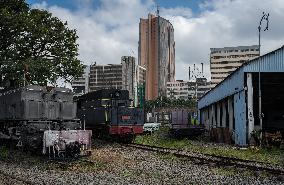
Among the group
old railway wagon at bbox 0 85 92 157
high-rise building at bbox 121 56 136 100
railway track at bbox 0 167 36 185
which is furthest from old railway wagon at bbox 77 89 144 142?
high-rise building at bbox 121 56 136 100

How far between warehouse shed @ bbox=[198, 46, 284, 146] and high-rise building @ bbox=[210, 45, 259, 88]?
136776mm

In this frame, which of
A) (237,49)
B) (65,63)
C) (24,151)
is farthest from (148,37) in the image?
(24,151)

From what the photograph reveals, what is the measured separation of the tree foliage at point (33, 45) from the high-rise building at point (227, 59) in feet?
468

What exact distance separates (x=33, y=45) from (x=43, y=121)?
14119 mm

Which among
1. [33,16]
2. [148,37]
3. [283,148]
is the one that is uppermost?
[148,37]

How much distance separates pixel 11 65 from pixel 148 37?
176 metres

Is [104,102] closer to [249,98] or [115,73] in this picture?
[249,98]

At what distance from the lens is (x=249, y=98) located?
22.1 meters

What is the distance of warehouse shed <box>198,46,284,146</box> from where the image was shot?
22125 millimetres

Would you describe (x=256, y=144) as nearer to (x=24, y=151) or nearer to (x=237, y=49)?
(x=24, y=151)

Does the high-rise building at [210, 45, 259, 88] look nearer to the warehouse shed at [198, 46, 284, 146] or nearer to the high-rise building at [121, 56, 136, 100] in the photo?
the high-rise building at [121, 56, 136, 100]

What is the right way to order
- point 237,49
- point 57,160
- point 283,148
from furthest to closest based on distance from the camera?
point 237,49 → point 283,148 → point 57,160

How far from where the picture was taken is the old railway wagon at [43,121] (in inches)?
546

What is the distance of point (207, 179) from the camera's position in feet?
33.8
